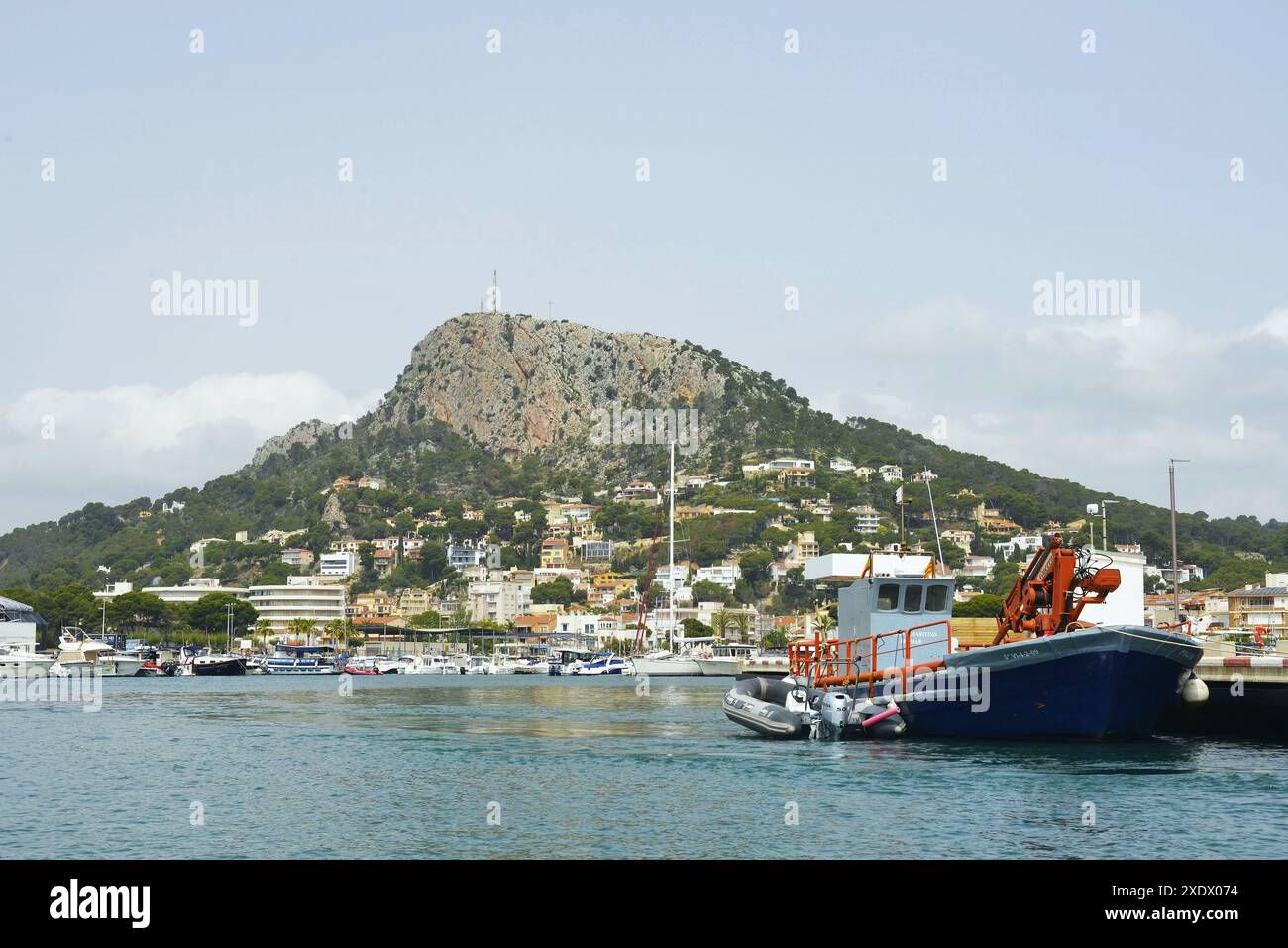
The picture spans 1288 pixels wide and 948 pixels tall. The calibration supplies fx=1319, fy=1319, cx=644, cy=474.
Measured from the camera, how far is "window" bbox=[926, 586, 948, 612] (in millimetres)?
44250

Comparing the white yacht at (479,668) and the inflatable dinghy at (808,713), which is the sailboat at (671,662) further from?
the inflatable dinghy at (808,713)

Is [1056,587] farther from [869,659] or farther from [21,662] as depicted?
[21,662]

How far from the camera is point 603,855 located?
2203cm

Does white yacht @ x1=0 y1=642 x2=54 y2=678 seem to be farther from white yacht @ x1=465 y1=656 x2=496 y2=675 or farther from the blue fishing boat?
the blue fishing boat

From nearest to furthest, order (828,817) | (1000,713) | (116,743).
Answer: (828,817), (1000,713), (116,743)

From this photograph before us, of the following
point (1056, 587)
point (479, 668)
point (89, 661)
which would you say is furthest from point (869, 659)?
point (479, 668)

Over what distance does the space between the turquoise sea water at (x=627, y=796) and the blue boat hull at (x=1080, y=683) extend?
78 centimetres

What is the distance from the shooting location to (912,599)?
145ft

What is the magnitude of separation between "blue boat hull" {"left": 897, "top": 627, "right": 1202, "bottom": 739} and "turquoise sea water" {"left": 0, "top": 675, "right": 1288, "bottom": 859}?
783 mm

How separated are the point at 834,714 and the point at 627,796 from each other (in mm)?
12695

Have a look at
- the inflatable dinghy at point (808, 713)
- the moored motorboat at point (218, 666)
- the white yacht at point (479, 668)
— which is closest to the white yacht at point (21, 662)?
the moored motorboat at point (218, 666)
